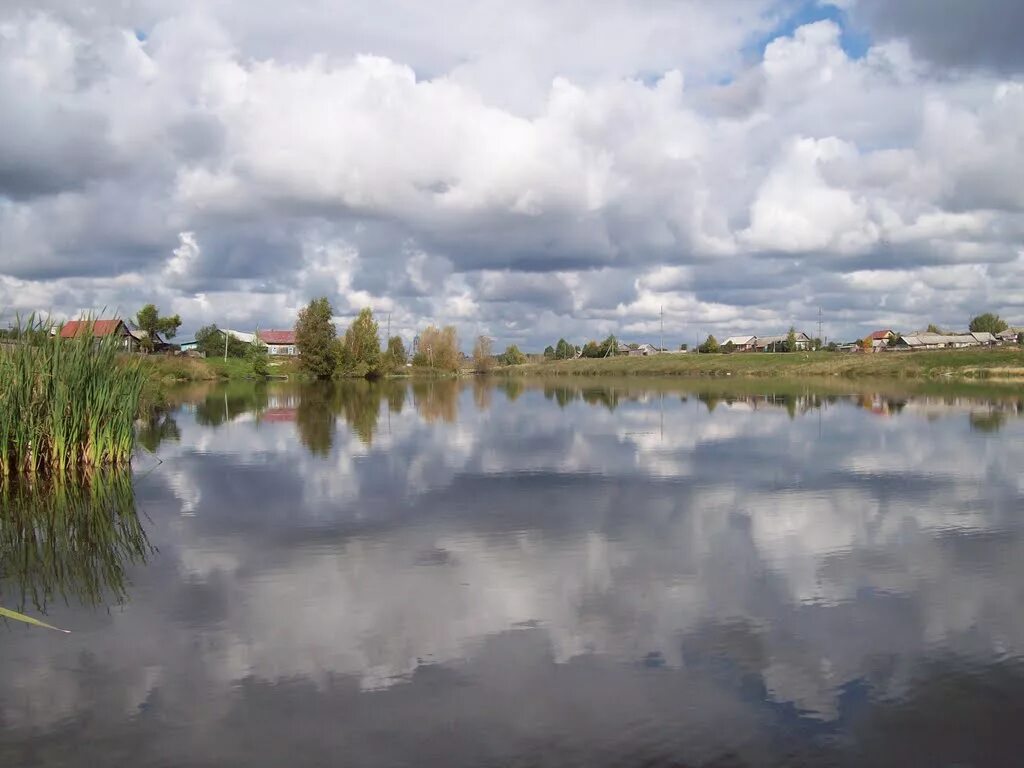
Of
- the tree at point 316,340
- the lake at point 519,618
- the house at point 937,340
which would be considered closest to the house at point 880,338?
the house at point 937,340

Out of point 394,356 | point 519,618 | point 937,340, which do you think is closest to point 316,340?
point 394,356

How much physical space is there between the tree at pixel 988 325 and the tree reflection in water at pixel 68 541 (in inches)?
7283

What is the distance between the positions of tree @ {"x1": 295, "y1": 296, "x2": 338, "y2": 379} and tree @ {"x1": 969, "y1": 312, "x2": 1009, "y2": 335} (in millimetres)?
140454

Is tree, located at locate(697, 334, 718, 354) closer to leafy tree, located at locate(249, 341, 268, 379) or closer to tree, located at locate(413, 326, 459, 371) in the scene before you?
tree, located at locate(413, 326, 459, 371)

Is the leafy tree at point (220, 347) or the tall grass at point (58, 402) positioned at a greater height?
the leafy tree at point (220, 347)

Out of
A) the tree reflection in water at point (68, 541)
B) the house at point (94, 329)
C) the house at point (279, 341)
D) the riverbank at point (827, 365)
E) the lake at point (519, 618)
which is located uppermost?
the house at point (279, 341)

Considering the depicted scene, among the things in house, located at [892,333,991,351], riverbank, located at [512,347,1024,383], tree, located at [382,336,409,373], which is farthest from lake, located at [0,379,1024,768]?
house, located at [892,333,991,351]

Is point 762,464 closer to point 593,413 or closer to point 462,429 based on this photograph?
point 462,429

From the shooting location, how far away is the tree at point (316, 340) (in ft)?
292

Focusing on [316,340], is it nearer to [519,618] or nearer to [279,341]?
[279,341]

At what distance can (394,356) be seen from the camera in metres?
111

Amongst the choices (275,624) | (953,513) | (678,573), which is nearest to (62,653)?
(275,624)

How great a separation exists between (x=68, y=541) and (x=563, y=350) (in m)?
172

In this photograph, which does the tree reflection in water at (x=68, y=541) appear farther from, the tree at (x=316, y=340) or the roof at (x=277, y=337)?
the roof at (x=277, y=337)
